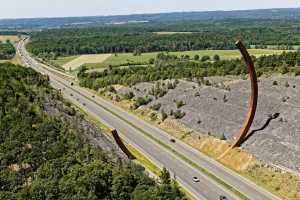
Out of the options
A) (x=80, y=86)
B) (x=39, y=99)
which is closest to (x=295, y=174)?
(x=39, y=99)

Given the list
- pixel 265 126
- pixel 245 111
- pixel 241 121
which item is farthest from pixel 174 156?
pixel 245 111

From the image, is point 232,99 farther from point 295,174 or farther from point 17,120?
point 17,120

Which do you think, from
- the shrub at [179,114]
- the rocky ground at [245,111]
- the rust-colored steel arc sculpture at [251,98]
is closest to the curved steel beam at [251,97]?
the rust-colored steel arc sculpture at [251,98]

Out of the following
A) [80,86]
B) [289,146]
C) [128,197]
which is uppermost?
[128,197]

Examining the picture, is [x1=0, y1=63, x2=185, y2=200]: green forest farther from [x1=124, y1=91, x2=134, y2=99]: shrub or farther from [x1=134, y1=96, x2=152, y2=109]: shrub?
[x1=124, y1=91, x2=134, y2=99]: shrub

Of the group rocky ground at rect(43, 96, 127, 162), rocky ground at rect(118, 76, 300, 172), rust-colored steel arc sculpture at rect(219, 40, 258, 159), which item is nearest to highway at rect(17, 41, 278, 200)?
rust-colored steel arc sculpture at rect(219, 40, 258, 159)

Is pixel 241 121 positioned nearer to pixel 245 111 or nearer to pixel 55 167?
pixel 245 111

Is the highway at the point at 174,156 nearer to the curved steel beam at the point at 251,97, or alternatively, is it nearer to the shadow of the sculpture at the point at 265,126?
the curved steel beam at the point at 251,97
